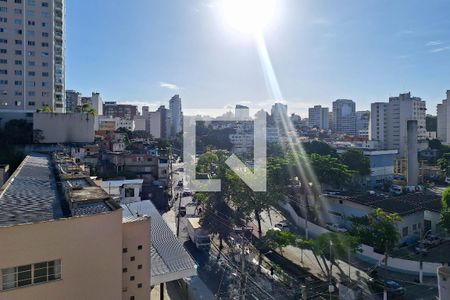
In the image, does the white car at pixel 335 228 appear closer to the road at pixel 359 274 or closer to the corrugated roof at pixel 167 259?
the road at pixel 359 274

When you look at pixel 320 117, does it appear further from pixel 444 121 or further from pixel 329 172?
pixel 329 172

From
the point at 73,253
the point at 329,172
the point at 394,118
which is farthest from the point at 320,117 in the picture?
the point at 73,253

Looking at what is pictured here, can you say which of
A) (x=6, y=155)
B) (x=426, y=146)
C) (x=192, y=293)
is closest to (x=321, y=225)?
(x=192, y=293)

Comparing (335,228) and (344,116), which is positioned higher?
(344,116)

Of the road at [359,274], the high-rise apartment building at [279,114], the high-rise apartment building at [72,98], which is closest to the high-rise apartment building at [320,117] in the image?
the high-rise apartment building at [279,114]

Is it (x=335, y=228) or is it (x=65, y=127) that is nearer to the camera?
(x=335, y=228)

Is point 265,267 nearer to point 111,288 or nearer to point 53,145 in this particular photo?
point 111,288
